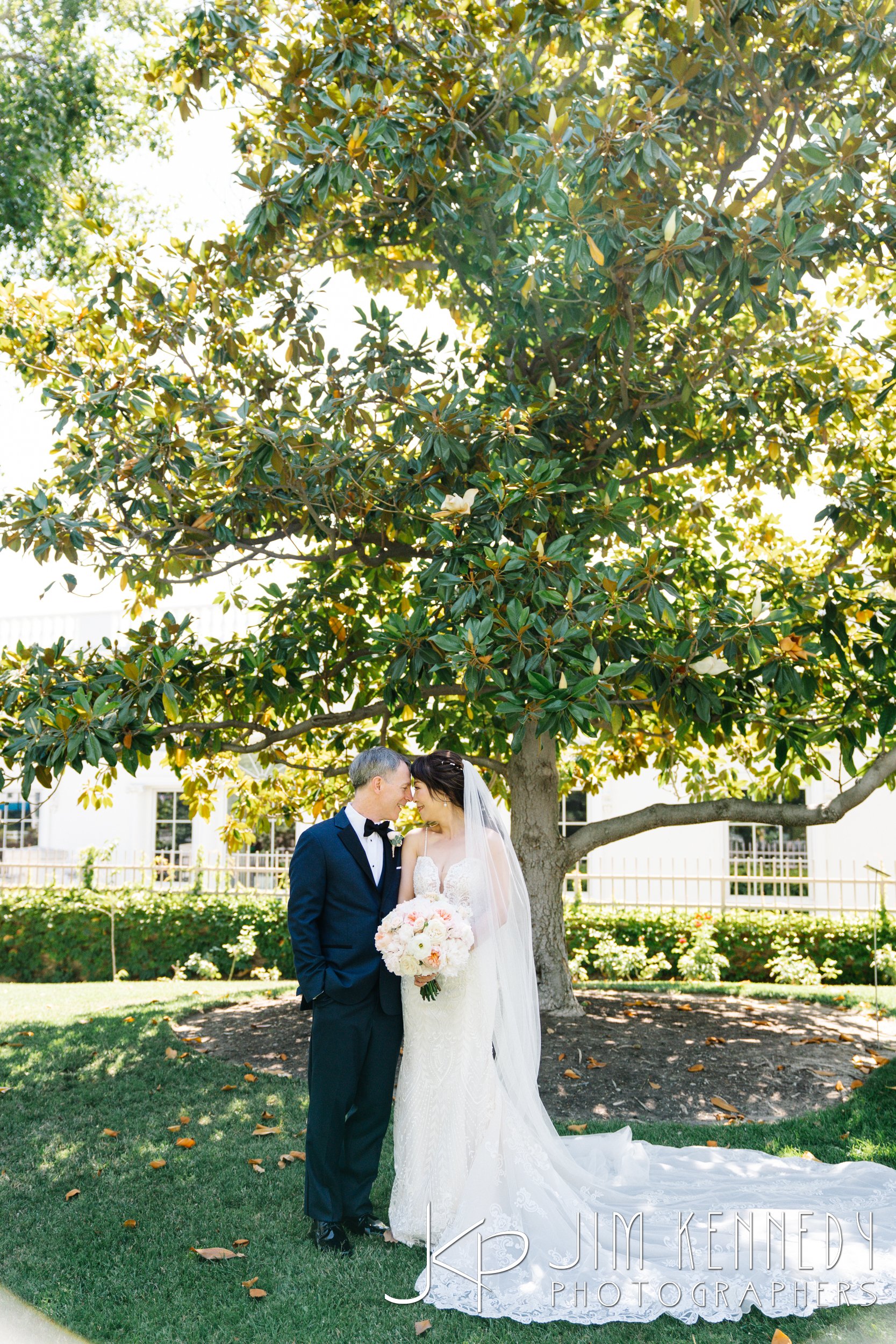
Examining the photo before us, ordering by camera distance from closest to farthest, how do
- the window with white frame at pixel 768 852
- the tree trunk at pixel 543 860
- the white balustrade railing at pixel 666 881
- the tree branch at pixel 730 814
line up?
the tree branch at pixel 730 814 → the tree trunk at pixel 543 860 → the white balustrade railing at pixel 666 881 → the window with white frame at pixel 768 852

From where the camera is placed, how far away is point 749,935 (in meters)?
12.8

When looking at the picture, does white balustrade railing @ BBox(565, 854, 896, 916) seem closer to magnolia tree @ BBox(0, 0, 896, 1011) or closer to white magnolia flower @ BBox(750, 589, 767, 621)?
magnolia tree @ BBox(0, 0, 896, 1011)

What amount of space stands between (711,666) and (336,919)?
2.46m

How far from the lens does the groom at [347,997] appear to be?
412 centimetres

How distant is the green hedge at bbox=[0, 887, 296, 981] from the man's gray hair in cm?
912

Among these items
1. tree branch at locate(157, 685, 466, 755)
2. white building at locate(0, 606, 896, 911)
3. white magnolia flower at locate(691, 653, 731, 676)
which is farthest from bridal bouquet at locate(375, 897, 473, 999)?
white building at locate(0, 606, 896, 911)

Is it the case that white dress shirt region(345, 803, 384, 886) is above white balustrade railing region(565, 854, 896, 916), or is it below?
above

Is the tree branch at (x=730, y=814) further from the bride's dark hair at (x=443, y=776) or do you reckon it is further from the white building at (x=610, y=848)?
Answer: the white building at (x=610, y=848)

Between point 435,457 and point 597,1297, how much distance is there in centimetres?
433

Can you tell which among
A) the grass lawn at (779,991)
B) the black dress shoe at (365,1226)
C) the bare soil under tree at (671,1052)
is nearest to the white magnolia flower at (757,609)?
the bare soil under tree at (671,1052)

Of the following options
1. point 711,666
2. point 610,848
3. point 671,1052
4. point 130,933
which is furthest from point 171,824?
point 711,666

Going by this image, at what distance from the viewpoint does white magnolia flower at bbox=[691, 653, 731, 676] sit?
17.5 feet

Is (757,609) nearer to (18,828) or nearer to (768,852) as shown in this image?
(768,852)

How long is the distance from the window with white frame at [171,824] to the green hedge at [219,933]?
6059 mm
